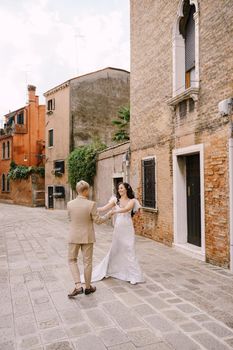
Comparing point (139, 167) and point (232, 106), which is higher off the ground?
point (232, 106)

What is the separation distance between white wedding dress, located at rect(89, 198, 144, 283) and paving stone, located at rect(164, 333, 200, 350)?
6.19 feet

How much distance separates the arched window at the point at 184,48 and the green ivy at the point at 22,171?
21.0 meters

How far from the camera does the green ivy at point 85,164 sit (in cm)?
1622

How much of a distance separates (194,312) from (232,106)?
3.74 metres

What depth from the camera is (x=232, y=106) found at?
5965mm

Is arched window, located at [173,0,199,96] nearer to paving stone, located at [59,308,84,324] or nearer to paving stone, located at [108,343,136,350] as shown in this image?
paving stone, located at [59,308,84,324]

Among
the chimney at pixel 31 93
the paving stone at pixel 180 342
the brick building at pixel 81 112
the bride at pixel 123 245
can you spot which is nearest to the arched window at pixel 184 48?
the bride at pixel 123 245

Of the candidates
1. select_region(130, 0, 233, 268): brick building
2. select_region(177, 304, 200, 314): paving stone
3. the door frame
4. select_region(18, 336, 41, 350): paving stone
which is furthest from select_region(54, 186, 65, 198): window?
select_region(18, 336, 41, 350): paving stone

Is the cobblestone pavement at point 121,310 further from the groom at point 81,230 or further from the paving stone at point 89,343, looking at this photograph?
the groom at point 81,230

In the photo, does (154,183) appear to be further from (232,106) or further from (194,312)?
(194,312)

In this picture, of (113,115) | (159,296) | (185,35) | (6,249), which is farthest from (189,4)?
(113,115)

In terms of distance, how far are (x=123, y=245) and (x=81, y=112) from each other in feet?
57.2

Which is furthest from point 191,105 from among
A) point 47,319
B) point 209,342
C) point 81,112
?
point 81,112

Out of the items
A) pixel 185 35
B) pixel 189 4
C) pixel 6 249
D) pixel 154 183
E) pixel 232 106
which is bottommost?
pixel 6 249
